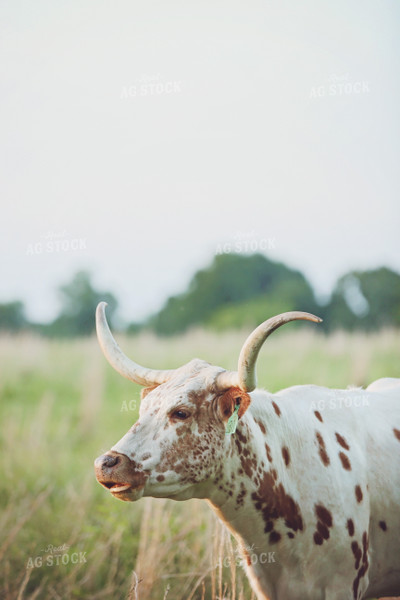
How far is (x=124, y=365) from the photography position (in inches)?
110

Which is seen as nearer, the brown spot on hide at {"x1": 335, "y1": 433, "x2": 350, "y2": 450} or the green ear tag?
the green ear tag

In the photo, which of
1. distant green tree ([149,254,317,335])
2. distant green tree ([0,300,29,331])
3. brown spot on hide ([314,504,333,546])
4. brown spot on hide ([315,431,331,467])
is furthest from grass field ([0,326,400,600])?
brown spot on hide ([315,431,331,467])

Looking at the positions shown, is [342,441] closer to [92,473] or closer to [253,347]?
[253,347]

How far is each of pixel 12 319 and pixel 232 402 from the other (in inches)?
231

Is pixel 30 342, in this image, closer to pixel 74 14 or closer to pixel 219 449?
pixel 74 14

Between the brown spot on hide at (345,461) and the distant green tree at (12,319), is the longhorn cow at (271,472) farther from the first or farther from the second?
the distant green tree at (12,319)

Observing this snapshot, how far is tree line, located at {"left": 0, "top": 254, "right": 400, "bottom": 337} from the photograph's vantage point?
6355 millimetres

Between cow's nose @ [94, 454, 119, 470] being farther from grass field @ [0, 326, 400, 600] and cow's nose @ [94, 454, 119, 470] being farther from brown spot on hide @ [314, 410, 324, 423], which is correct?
brown spot on hide @ [314, 410, 324, 423]

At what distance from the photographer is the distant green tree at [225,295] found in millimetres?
7286

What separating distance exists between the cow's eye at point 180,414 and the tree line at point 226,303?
3.90m

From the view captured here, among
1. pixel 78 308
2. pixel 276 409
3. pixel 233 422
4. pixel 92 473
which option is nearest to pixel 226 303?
pixel 78 308

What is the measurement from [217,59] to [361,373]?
2.82 m

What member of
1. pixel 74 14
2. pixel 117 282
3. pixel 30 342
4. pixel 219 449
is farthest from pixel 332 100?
pixel 30 342

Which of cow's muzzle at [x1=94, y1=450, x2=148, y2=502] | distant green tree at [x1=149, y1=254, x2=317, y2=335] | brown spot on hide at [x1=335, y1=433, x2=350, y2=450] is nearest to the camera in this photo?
cow's muzzle at [x1=94, y1=450, x2=148, y2=502]
